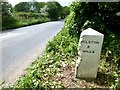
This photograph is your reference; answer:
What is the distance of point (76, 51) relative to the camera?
8.93m

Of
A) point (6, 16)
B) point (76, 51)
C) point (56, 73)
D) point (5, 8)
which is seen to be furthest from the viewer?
point (5, 8)

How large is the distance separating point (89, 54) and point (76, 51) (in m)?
2.53

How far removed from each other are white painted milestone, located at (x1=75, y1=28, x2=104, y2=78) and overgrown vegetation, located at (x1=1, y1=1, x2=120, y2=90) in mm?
321

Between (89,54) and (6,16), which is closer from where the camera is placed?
(89,54)

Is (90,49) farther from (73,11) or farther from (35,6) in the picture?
(35,6)

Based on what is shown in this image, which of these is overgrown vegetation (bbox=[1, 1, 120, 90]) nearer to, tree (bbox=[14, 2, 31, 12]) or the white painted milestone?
the white painted milestone

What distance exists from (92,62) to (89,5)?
5.14 m

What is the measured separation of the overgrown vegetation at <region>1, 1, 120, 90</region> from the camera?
6.15 m

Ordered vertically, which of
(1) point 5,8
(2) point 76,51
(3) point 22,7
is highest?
(1) point 5,8

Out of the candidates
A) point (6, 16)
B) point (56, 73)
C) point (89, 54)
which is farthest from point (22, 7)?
point (89, 54)

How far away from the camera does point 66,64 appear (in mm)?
7625

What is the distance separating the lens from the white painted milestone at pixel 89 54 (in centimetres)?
638


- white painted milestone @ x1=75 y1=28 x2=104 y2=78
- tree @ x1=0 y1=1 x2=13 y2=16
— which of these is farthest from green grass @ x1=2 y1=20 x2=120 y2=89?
tree @ x1=0 y1=1 x2=13 y2=16

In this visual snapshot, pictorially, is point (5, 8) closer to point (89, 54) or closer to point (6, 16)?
point (6, 16)
